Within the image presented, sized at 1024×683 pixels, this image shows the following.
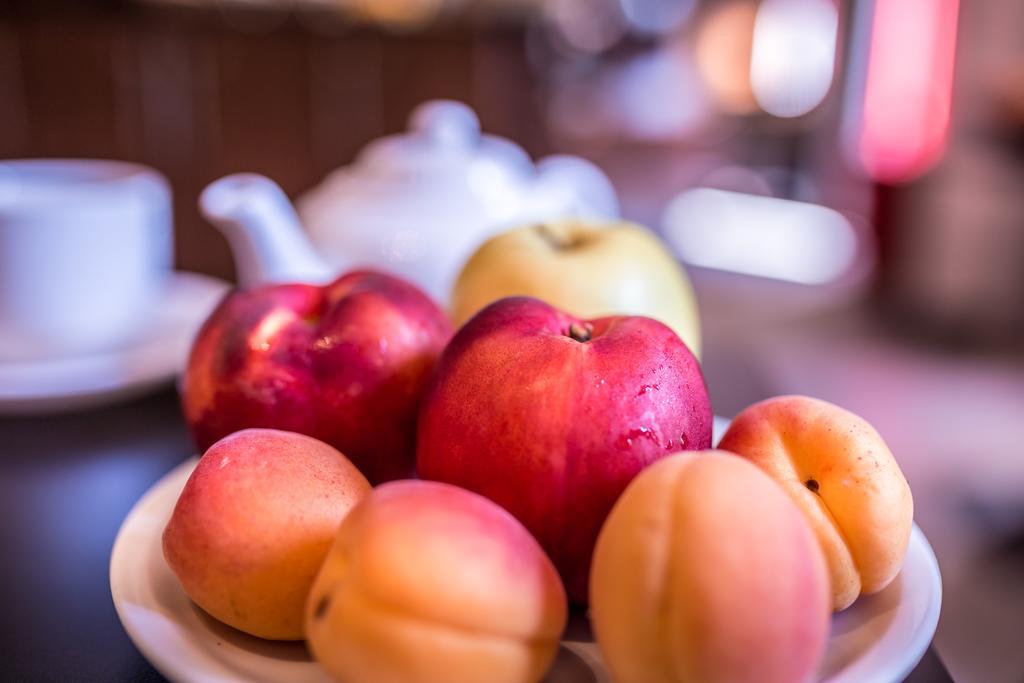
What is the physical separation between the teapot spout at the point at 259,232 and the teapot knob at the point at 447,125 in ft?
0.53

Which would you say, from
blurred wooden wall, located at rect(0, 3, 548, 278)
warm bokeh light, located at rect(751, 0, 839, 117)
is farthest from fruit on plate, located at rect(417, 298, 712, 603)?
warm bokeh light, located at rect(751, 0, 839, 117)

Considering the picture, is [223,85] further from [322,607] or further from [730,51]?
[322,607]

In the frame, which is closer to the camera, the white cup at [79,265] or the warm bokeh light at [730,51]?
the white cup at [79,265]

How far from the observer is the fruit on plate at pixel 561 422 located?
326mm

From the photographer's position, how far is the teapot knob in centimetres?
74

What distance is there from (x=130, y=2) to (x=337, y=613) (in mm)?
2540

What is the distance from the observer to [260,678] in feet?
0.94

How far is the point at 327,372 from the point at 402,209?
29 centimetres

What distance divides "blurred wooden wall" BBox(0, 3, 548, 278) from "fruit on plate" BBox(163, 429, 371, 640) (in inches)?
74.8

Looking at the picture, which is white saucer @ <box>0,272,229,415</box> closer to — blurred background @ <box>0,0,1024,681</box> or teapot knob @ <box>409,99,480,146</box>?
teapot knob @ <box>409,99,480,146</box>

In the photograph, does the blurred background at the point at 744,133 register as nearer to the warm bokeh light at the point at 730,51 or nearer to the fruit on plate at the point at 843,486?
the warm bokeh light at the point at 730,51

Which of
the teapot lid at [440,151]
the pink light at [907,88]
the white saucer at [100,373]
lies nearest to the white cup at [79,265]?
the white saucer at [100,373]

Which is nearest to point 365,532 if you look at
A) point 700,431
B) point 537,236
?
point 700,431

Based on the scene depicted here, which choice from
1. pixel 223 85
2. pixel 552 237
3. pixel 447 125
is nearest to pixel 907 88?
pixel 223 85
